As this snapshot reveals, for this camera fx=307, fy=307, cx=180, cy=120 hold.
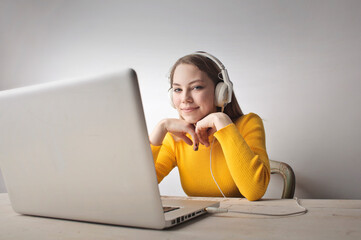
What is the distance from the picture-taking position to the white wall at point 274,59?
172 cm

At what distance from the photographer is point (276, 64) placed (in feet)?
6.18

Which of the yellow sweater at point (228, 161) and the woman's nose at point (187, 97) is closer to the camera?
the yellow sweater at point (228, 161)

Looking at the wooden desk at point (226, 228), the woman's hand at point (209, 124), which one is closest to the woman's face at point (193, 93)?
the woman's hand at point (209, 124)

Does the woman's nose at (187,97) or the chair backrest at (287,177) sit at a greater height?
the woman's nose at (187,97)

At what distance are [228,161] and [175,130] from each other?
0.97 feet

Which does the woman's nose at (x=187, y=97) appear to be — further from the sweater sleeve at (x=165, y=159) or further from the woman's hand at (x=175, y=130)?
the sweater sleeve at (x=165, y=159)

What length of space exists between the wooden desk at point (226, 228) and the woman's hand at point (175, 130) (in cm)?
53

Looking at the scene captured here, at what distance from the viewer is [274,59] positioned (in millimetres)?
1891

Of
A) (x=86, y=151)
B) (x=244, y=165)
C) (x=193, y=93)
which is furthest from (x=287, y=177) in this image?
(x=86, y=151)

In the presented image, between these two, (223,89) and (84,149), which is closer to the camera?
(84,149)

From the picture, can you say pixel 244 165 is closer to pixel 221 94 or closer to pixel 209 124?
pixel 209 124

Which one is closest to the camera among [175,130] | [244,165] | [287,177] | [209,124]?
[244,165]

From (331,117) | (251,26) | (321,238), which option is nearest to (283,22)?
(251,26)

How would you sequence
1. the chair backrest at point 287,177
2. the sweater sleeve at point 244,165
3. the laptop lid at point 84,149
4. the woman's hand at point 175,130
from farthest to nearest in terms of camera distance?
the chair backrest at point 287,177, the woman's hand at point 175,130, the sweater sleeve at point 244,165, the laptop lid at point 84,149
